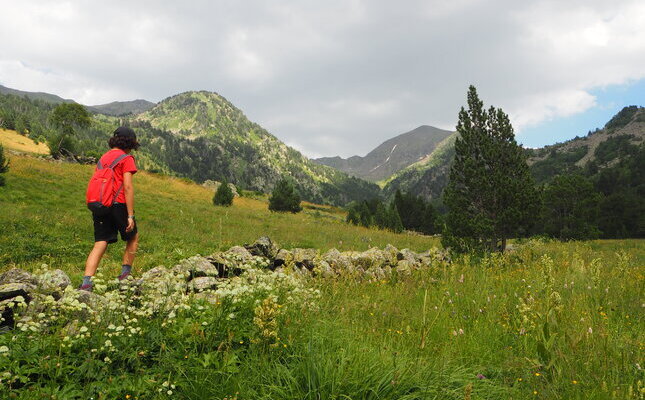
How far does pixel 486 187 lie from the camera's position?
12234 mm

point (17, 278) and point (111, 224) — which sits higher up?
point (111, 224)

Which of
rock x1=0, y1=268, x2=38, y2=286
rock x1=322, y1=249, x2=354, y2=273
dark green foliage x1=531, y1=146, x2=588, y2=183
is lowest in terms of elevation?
rock x1=0, y1=268, x2=38, y2=286

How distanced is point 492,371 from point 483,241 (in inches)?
388

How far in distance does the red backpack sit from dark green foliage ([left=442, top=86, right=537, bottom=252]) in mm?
10674

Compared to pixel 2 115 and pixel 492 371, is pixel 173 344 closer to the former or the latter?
pixel 492 371

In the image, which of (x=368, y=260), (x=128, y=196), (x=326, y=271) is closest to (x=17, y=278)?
(x=128, y=196)

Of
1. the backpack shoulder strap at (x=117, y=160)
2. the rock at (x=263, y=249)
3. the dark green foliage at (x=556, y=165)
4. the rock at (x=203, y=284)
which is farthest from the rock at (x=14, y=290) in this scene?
the dark green foliage at (x=556, y=165)

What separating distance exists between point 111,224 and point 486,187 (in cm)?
1215

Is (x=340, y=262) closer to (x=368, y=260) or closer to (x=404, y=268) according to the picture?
(x=368, y=260)

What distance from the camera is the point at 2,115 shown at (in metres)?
121

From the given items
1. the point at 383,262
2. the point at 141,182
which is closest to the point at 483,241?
the point at 383,262

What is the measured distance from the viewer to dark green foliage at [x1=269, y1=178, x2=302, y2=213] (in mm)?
39938

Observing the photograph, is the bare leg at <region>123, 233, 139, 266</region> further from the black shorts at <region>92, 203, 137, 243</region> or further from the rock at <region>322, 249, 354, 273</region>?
the rock at <region>322, 249, 354, 273</region>

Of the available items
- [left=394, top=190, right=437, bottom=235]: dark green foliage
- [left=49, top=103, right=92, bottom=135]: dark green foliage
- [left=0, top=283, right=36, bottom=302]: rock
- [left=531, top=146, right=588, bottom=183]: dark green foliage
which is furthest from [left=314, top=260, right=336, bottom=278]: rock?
[left=531, top=146, right=588, bottom=183]: dark green foliage
